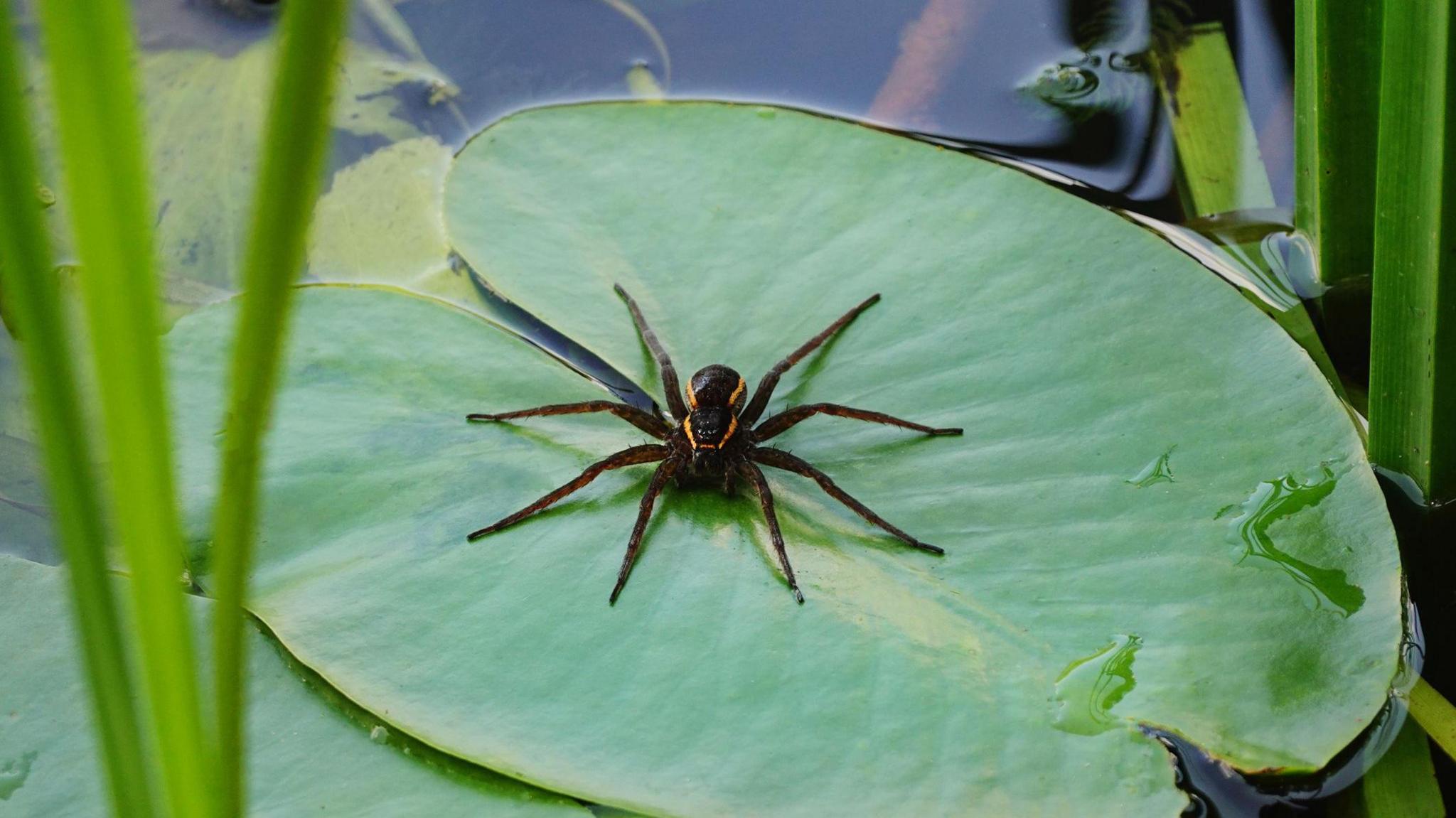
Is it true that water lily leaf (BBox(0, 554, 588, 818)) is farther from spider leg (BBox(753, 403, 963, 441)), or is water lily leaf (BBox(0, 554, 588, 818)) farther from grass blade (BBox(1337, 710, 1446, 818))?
grass blade (BBox(1337, 710, 1446, 818))

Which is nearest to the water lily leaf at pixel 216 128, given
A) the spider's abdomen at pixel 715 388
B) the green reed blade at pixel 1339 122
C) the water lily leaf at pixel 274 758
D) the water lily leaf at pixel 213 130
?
the water lily leaf at pixel 213 130

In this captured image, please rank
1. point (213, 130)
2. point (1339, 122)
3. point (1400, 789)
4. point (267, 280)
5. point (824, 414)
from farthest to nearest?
point (213, 130)
point (824, 414)
point (1339, 122)
point (1400, 789)
point (267, 280)

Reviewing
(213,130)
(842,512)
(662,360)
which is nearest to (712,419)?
(662,360)

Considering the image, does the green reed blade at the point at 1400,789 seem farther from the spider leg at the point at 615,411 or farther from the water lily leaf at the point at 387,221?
the water lily leaf at the point at 387,221

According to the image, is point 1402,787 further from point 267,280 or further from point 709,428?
point 267,280

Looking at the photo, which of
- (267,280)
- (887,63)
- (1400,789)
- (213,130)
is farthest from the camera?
(887,63)
